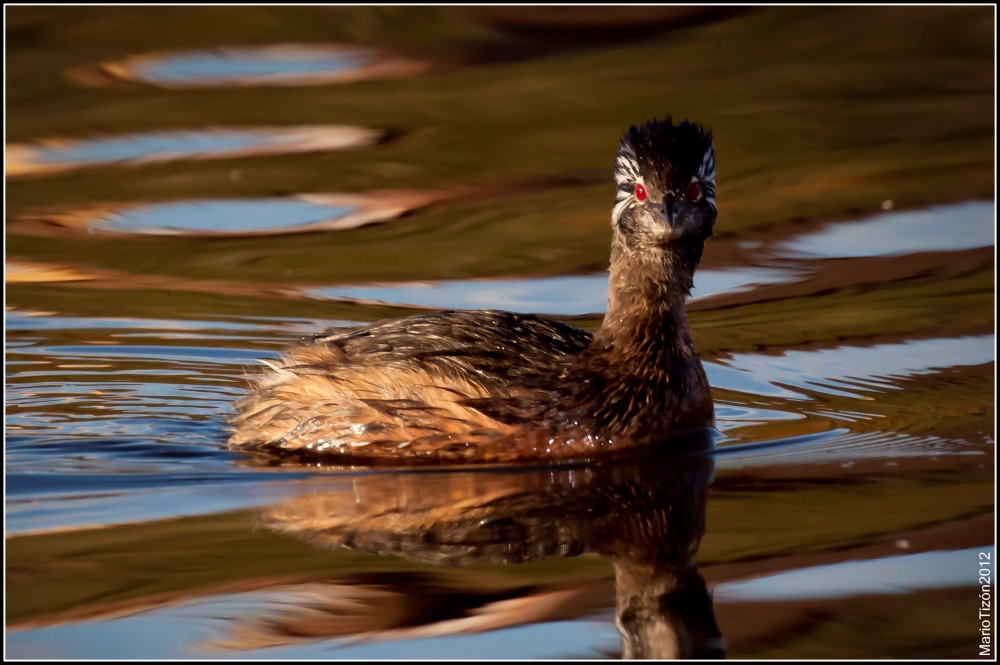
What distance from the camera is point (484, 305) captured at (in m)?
12.1

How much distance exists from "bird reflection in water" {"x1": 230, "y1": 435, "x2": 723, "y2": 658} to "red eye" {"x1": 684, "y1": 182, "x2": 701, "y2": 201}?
1.41 metres

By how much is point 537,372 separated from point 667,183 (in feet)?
4.23

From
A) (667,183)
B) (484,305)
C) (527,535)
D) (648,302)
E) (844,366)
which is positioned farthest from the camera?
(484,305)

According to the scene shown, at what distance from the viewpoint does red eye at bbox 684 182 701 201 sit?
349 inches

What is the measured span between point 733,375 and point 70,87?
9.44 meters

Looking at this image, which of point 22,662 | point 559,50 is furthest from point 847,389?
point 559,50

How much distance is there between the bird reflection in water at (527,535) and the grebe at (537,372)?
0.25 metres

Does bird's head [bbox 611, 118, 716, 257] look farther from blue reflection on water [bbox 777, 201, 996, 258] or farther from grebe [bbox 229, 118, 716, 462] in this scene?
blue reflection on water [bbox 777, 201, 996, 258]

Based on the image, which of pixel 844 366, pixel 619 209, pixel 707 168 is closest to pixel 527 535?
pixel 619 209

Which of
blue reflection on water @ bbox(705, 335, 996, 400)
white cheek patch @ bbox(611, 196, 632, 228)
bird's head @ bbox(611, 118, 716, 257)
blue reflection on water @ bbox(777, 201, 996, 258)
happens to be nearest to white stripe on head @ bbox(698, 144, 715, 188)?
bird's head @ bbox(611, 118, 716, 257)

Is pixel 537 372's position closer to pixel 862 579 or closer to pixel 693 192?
pixel 693 192

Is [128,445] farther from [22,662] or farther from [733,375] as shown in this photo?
[733,375]

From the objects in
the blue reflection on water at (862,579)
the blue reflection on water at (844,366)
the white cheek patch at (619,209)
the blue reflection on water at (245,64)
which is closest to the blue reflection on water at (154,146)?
the blue reflection on water at (245,64)

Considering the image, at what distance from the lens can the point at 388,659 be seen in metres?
6.14
